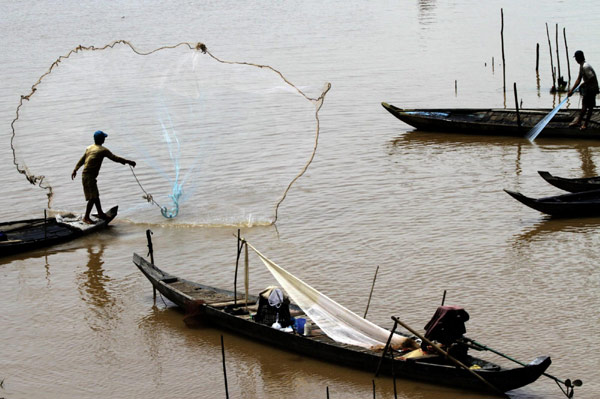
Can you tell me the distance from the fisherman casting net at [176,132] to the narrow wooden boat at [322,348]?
291cm

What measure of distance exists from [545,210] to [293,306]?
482 cm

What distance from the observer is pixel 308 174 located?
1594 cm

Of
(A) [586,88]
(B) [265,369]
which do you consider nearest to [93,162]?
(B) [265,369]

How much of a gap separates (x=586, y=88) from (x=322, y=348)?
10180 mm

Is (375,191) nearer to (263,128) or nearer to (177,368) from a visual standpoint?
(263,128)

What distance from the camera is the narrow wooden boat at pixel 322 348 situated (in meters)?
7.37

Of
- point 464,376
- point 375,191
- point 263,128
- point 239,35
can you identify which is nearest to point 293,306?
point 464,376

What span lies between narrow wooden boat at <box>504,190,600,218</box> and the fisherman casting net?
330cm

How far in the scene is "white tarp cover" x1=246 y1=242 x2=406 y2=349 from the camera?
815cm

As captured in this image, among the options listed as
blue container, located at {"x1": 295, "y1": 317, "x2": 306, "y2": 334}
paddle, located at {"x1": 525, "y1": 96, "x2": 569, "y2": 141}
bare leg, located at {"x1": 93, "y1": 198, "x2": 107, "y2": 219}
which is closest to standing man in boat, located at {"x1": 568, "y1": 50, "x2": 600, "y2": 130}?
paddle, located at {"x1": 525, "y1": 96, "x2": 569, "y2": 141}

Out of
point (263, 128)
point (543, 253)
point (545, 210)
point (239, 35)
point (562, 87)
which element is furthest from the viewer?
point (239, 35)

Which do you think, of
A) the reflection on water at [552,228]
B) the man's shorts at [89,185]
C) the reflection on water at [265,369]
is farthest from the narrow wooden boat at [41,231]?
the reflection on water at [552,228]

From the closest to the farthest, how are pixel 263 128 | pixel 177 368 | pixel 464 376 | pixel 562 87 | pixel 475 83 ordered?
pixel 464 376 < pixel 177 368 < pixel 263 128 < pixel 562 87 < pixel 475 83

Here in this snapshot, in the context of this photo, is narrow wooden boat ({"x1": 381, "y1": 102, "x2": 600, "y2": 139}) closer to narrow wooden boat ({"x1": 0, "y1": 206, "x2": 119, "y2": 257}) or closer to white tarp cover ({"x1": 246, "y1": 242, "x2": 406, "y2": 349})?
narrow wooden boat ({"x1": 0, "y1": 206, "x2": 119, "y2": 257})
